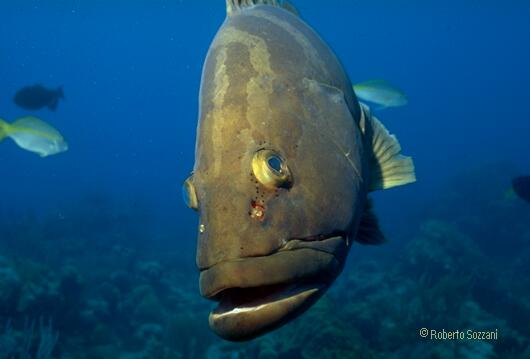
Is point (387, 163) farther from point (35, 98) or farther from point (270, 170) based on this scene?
point (35, 98)

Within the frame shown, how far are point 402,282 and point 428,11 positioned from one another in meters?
53.8

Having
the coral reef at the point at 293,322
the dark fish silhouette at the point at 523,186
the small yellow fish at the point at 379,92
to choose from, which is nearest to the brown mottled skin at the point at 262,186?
the dark fish silhouette at the point at 523,186

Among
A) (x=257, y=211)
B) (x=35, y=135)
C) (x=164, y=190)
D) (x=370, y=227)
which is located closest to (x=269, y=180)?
(x=257, y=211)

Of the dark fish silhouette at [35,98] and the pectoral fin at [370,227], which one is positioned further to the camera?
the dark fish silhouette at [35,98]

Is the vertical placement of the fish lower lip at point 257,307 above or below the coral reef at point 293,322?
below

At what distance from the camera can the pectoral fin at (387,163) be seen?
3.06 m

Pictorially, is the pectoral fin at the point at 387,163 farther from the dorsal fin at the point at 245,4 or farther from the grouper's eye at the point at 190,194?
the grouper's eye at the point at 190,194

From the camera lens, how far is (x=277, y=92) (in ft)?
7.68

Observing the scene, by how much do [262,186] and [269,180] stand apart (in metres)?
0.04

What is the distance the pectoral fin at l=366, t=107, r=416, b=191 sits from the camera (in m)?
3.06

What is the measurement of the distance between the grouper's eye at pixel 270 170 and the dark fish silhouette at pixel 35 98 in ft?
27.6

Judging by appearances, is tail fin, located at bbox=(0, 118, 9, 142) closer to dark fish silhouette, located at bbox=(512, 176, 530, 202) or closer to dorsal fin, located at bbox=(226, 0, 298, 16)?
dorsal fin, located at bbox=(226, 0, 298, 16)

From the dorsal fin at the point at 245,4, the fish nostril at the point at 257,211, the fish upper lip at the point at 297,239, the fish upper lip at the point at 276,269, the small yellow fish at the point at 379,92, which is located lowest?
the fish upper lip at the point at 276,269

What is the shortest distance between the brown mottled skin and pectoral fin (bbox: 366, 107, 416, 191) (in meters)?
0.47
